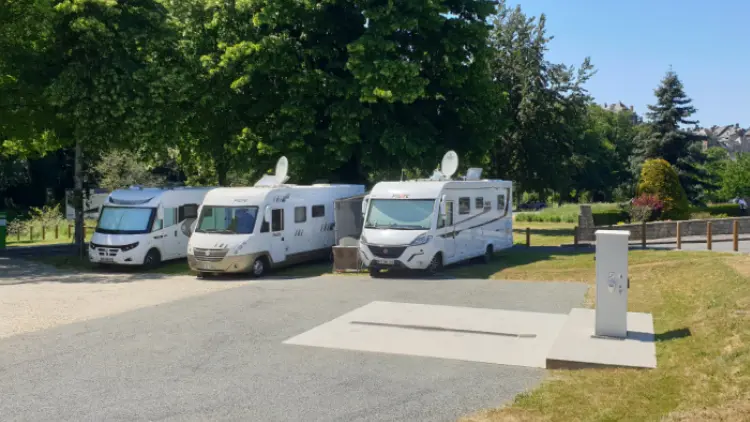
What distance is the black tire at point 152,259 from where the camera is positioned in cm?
2199

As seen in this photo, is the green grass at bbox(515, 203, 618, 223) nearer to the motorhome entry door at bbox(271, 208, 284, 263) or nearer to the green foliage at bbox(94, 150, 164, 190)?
the green foliage at bbox(94, 150, 164, 190)

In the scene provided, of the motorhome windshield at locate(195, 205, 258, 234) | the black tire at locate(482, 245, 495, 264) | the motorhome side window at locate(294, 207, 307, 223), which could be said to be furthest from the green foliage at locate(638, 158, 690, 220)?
the motorhome windshield at locate(195, 205, 258, 234)

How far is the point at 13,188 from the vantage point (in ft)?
199

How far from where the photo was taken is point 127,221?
72.6 feet

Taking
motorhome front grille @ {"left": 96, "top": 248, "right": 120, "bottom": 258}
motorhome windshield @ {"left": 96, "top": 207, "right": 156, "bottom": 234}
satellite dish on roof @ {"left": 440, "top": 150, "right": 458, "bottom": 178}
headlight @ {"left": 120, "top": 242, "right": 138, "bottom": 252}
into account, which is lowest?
motorhome front grille @ {"left": 96, "top": 248, "right": 120, "bottom": 258}

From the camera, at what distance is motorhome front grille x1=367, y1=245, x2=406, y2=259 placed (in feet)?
59.3

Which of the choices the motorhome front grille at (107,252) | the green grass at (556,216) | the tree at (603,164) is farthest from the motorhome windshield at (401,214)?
the tree at (603,164)

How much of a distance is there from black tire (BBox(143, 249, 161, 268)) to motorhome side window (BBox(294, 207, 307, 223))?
4.85 meters

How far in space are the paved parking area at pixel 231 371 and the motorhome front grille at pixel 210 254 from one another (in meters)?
4.41

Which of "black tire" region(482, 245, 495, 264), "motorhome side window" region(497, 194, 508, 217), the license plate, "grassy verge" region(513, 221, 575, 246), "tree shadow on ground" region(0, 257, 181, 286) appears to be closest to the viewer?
the license plate

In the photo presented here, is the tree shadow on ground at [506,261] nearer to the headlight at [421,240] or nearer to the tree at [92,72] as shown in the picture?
the headlight at [421,240]

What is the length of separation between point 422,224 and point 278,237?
4.66 m

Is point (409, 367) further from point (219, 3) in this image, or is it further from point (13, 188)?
point (13, 188)

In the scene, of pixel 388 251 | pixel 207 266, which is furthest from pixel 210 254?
pixel 388 251
